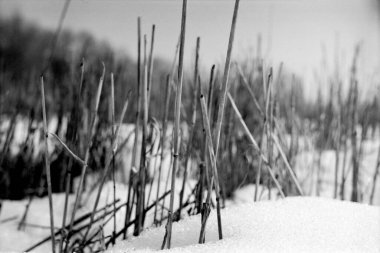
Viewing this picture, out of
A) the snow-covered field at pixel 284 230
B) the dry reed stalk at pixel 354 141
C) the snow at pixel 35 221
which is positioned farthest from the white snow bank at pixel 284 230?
the dry reed stalk at pixel 354 141

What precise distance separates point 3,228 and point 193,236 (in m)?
0.68

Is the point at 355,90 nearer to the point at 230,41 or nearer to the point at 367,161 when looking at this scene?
the point at 230,41

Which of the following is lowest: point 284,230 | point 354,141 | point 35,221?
point 35,221

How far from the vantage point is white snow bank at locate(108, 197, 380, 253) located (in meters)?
0.58

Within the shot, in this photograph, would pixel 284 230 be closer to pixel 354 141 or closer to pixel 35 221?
pixel 354 141

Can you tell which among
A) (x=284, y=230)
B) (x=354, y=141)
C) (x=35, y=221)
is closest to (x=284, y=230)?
(x=284, y=230)

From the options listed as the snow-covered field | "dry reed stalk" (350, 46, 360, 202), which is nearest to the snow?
the snow-covered field

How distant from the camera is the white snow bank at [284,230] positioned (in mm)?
584

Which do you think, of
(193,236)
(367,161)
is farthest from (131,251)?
(367,161)

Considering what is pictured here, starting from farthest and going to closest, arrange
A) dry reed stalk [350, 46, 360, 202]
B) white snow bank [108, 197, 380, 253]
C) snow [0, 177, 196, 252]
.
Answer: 1. dry reed stalk [350, 46, 360, 202]
2. snow [0, 177, 196, 252]
3. white snow bank [108, 197, 380, 253]

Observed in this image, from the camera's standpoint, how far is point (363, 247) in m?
0.60

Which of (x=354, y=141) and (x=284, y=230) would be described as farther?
(x=354, y=141)

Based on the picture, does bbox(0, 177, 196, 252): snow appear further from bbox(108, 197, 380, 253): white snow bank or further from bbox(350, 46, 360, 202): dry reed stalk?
bbox(350, 46, 360, 202): dry reed stalk

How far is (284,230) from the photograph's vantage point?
2.08ft
